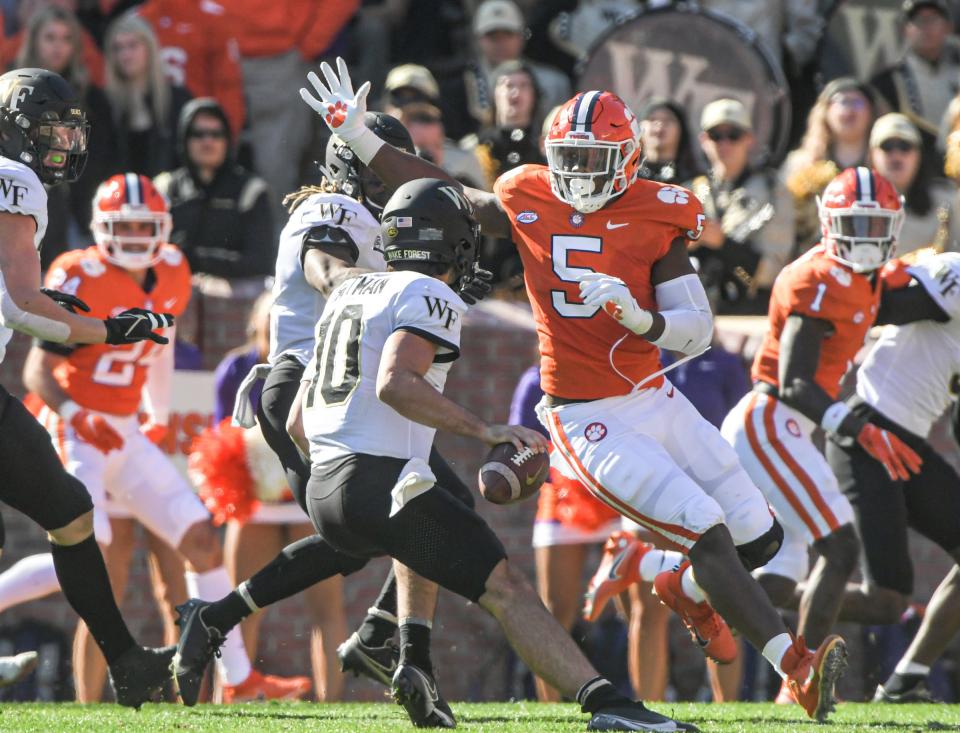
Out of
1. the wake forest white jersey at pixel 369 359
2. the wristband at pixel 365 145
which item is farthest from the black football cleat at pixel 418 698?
the wristband at pixel 365 145

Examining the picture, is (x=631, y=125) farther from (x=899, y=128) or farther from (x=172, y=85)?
(x=172, y=85)

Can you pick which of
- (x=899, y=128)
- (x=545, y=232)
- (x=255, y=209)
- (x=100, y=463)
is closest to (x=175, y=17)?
(x=255, y=209)

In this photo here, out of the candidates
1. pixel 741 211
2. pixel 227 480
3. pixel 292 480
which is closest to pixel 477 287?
pixel 292 480

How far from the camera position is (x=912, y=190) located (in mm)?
9797

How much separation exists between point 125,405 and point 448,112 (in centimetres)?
322

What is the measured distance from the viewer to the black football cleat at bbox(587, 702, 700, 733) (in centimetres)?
561

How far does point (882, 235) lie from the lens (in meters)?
7.69

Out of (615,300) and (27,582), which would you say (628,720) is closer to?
(615,300)

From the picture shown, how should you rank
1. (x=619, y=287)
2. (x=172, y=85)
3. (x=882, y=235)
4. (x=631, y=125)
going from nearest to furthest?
(x=619, y=287) < (x=631, y=125) < (x=882, y=235) < (x=172, y=85)

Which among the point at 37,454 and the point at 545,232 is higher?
the point at 545,232

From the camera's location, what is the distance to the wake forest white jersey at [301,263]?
265 inches

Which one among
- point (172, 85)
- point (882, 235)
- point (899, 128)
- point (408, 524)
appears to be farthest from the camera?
point (172, 85)

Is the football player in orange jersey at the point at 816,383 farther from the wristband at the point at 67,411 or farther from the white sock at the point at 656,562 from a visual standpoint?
the wristband at the point at 67,411

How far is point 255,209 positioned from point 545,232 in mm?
3509
